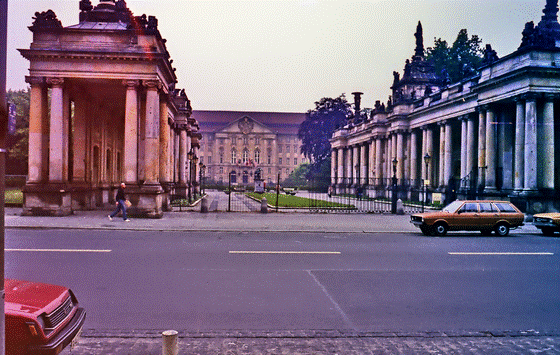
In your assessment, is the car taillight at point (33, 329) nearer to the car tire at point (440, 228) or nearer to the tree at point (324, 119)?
the car tire at point (440, 228)

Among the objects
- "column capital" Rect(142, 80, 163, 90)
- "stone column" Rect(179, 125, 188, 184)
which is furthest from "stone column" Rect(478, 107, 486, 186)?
"stone column" Rect(179, 125, 188, 184)

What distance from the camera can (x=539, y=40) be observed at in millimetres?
27812

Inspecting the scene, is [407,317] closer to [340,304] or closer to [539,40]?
[340,304]

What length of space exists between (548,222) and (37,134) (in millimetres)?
24502

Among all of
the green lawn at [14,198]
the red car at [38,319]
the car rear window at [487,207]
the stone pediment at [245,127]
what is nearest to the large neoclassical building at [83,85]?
the green lawn at [14,198]

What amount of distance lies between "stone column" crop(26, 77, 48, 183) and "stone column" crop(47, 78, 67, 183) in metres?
0.38

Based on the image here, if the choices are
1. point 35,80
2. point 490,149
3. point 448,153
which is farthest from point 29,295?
point 448,153

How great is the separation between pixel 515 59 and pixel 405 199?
22.2 meters

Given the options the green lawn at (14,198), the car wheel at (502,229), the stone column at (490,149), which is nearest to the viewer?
the car wheel at (502,229)

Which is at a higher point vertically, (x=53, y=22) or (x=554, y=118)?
(x=53, y=22)

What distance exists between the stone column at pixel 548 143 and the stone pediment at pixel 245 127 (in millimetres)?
113021

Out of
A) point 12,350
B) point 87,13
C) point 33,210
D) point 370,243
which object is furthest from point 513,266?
point 87,13

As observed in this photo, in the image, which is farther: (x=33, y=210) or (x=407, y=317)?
(x=33, y=210)

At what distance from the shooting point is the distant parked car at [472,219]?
1867cm
